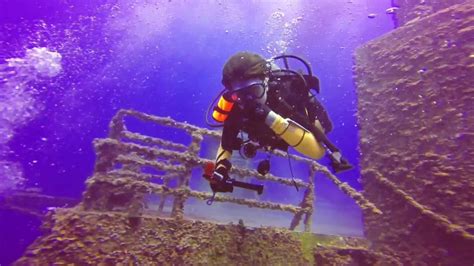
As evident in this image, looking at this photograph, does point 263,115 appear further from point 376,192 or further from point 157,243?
point 376,192

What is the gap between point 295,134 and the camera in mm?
3180

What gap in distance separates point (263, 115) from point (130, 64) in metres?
51.8

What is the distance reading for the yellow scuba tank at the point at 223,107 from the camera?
3.28m

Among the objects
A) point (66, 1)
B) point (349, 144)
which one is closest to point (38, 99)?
point (66, 1)

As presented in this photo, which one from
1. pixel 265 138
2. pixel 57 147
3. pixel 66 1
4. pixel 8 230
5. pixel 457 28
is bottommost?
pixel 8 230

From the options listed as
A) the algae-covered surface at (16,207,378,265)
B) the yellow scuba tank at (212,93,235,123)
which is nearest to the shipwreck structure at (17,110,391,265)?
the algae-covered surface at (16,207,378,265)

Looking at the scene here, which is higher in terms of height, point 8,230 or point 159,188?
point 159,188

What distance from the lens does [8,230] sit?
1509 cm

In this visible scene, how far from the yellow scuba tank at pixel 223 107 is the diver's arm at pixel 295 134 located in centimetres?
46

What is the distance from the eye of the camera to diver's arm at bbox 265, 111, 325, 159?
306 cm

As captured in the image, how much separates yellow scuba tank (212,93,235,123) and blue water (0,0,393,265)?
48.3 feet

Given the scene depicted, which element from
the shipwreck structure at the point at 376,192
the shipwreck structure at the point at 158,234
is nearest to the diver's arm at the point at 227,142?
the shipwreck structure at the point at 158,234

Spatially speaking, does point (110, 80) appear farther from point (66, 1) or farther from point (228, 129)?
point (228, 129)

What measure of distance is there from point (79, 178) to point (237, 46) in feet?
98.2
